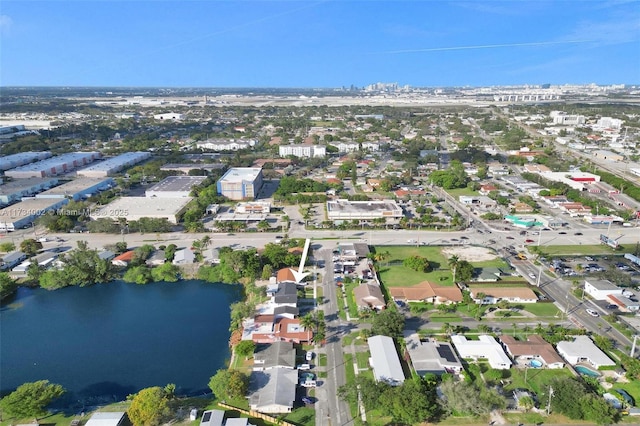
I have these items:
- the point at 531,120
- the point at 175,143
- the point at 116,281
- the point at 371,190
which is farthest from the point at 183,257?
the point at 531,120

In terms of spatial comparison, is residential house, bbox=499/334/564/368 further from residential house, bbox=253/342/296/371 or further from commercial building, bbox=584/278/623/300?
residential house, bbox=253/342/296/371

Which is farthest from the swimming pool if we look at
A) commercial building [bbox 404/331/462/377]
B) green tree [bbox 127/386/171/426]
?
green tree [bbox 127/386/171/426]

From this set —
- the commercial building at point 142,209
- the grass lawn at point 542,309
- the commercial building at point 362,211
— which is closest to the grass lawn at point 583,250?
the grass lawn at point 542,309

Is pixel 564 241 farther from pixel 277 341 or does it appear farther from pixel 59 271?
pixel 59 271

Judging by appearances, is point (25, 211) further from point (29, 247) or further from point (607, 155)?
point (607, 155)

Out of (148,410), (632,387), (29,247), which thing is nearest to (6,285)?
(29,247)

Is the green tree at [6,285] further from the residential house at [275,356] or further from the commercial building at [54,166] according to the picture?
the commercial building at [54,166]
